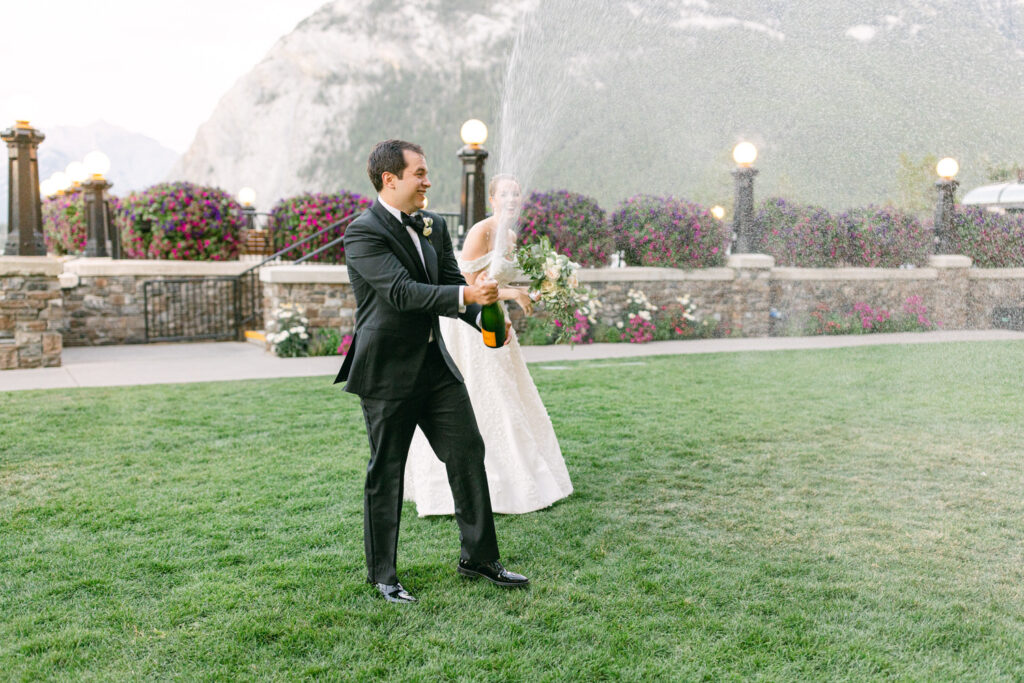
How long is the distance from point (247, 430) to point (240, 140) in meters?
66.9

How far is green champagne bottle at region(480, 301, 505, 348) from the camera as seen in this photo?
3.32m

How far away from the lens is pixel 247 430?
259 inches

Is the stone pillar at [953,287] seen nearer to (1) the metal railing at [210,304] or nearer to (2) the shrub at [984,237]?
(2) the shrub at [984,237]

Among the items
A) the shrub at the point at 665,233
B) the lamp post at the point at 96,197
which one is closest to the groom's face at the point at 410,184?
the shrub at the point at 665,233

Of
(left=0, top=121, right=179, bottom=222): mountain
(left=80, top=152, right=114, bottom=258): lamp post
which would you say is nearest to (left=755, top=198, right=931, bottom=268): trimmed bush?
(left=80, top=152, right=114, bottom=258): lamp post

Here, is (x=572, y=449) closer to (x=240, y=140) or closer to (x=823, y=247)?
(x=823, y=247)

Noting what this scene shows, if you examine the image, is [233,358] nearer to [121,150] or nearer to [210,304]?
[210,304]

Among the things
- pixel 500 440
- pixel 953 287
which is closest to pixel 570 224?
pixel 953 287

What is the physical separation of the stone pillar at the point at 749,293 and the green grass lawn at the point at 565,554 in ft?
22.2

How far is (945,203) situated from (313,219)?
1071cm

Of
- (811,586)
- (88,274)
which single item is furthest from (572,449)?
(88,274)

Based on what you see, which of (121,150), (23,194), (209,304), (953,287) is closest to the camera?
(953,287)

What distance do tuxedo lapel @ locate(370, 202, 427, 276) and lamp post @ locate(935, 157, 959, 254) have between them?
337cm

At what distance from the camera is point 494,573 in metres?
3.45
